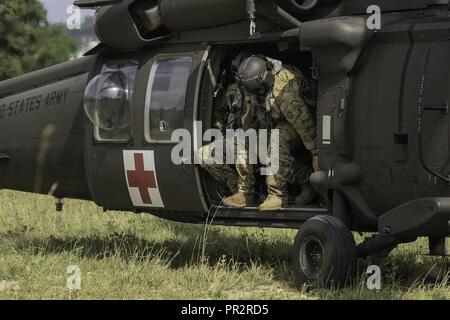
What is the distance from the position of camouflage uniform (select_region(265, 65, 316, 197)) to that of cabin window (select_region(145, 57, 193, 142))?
99 cm

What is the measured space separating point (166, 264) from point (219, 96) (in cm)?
187

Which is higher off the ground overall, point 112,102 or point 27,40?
point 27,40

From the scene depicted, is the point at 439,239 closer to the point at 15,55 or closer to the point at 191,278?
the point at 191,278

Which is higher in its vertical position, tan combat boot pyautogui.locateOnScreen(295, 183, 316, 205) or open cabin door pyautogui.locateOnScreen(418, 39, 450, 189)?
open cabin door pyautogui.locateOnScreen(418, 39, 450, 189)

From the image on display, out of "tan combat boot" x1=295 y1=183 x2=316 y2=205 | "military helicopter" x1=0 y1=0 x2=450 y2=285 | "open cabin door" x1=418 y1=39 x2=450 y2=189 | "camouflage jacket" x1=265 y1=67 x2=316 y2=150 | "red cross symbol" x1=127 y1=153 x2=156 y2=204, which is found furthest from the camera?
"red cross symbol" x1=127 y1=153 x2=156 y2=204

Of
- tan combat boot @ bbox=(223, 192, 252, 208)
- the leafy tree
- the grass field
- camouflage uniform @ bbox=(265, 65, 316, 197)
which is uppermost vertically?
the leafy tree

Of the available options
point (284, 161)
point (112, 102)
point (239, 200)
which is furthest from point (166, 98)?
point (284, 161)

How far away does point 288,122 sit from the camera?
8539mm

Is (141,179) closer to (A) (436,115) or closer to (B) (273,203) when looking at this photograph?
(B) (273,203)

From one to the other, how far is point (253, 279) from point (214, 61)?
2.24m

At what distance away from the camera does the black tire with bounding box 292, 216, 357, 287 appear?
755cm

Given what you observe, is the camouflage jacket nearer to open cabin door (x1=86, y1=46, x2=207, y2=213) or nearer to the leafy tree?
open cabin door (x1=86, y1=46, x2=207, y2=213)

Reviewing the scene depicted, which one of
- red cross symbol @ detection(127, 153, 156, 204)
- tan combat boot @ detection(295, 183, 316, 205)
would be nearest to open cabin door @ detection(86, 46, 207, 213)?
red cross symbol @ detection(127, 153, 156, 204)

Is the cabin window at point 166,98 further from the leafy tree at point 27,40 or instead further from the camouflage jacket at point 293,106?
the leafy tree at point 27,40
